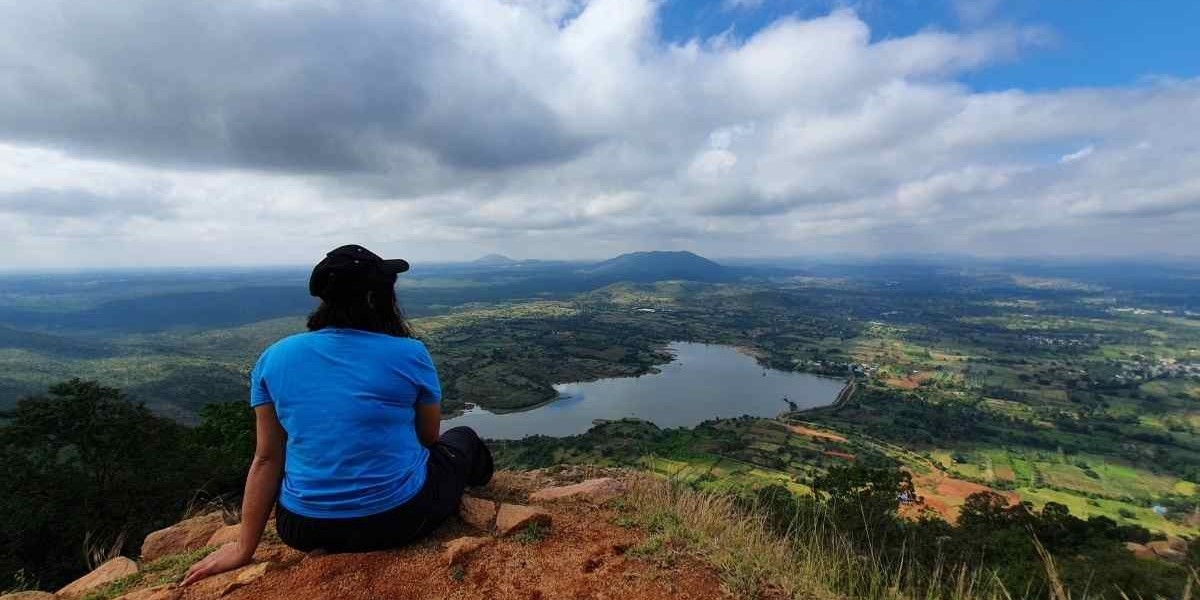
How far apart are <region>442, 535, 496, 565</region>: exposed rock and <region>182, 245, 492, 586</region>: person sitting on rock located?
9.3 inches

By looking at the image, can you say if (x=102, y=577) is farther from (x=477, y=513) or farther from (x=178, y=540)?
(x=477, y=513)

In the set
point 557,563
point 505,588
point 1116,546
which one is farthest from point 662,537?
point 1116,546

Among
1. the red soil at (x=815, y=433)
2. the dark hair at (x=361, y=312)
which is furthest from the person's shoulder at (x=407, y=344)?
the red soil at (x=815, y=433)

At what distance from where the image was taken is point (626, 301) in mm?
178375

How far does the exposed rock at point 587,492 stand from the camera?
182 inches

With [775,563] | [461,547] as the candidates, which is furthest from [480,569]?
[775,563]

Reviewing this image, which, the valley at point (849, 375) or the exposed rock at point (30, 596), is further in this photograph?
the valley at point (849, 375)

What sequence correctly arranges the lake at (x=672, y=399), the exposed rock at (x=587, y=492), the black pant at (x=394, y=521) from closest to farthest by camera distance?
the black pant at (x=394, y=521) < the exposed rock at (x=587, y=492) < the lake at (x=672, y=399)

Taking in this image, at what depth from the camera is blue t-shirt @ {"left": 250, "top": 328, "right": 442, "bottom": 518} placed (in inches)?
102

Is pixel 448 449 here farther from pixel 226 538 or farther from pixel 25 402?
pixel 25 402

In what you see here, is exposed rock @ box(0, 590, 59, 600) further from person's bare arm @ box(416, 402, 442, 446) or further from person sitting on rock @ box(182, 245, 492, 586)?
person's bare arm @ box(416, 402, 442, 446)

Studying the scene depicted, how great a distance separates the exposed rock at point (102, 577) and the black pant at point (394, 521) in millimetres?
1781

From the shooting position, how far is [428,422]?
309cm

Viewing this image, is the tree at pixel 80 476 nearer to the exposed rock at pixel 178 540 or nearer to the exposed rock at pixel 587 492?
the exposed rock at pixel 178 540
